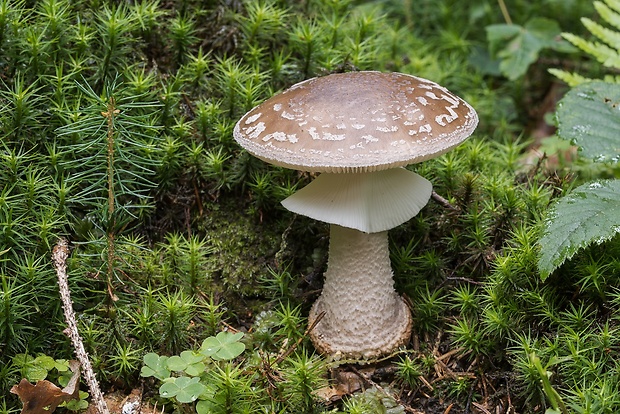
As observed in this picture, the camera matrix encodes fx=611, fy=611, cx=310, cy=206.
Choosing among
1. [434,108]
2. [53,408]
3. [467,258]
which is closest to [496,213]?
[467,258]

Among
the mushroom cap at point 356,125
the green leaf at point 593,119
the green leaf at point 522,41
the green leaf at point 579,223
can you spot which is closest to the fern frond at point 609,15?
the green leaf at point 522,41

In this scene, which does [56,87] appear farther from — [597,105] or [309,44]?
[597,105]

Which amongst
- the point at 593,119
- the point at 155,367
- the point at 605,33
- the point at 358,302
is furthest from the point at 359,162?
the point at 605,33

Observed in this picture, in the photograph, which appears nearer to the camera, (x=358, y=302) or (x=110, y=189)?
(x=110, y=189)

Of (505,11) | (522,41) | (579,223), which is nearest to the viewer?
(579,223)

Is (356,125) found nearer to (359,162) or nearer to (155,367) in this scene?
(359,162)

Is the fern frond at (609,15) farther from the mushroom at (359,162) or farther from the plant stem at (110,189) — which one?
the plant stem at (110,189)
